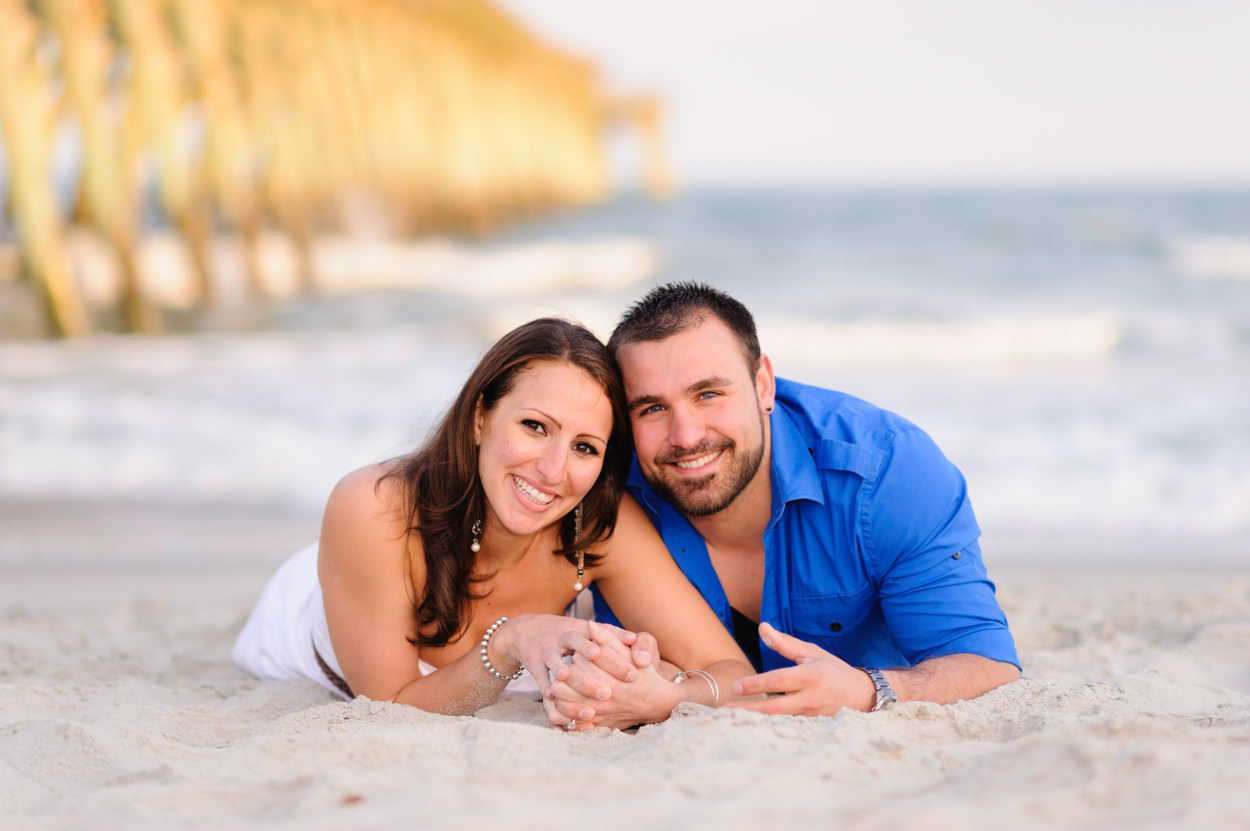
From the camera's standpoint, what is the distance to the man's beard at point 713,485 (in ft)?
10.4

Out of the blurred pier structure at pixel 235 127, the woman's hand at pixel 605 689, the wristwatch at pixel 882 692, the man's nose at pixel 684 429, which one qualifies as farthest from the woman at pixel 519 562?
the blurred pier structure at pixel 235 127

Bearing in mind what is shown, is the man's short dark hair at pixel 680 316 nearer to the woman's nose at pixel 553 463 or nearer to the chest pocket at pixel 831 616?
the woman's nose at pixel 553 463

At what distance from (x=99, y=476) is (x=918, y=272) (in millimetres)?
17692

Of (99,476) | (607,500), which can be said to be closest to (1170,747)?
(607,500)

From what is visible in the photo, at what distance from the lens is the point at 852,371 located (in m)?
11.9

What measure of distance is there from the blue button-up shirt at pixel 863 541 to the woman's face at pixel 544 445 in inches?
15.9

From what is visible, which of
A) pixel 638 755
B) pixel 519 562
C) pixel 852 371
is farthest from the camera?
pixel 852 371

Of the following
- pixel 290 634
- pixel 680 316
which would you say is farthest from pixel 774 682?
pixel 290 634

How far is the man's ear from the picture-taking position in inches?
130

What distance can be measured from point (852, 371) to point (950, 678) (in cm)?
912

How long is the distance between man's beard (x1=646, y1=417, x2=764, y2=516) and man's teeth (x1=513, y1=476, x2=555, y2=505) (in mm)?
366

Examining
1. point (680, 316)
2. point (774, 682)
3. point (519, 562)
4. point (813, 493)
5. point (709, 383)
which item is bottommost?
point (774, 682)

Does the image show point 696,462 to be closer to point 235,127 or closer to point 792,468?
point 792,468

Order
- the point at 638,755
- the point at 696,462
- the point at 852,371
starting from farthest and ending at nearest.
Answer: the point at 852,371
the point at 696,462
the point at 638,755
